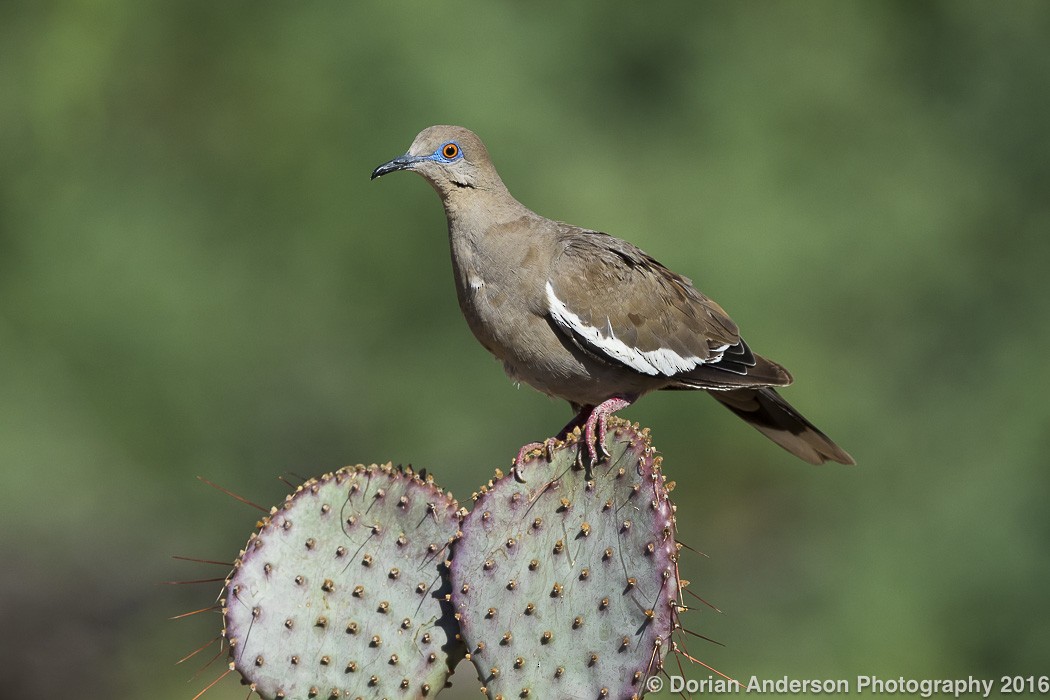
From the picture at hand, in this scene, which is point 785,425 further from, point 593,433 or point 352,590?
point 352,590

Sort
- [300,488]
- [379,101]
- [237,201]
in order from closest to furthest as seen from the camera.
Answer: [300,488] < [379,101] < [237,201]

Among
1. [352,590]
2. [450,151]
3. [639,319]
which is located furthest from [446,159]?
[352,590]

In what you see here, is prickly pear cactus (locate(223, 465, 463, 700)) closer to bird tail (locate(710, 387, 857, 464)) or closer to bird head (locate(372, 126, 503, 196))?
bird head (locate(372, 126, 503, 196))

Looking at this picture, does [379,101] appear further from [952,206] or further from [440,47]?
[952,206]

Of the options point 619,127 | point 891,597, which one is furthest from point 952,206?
point 891,597

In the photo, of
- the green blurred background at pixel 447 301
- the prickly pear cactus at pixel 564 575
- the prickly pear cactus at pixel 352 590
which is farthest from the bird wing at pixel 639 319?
the green blurred background at pixel 447 301
